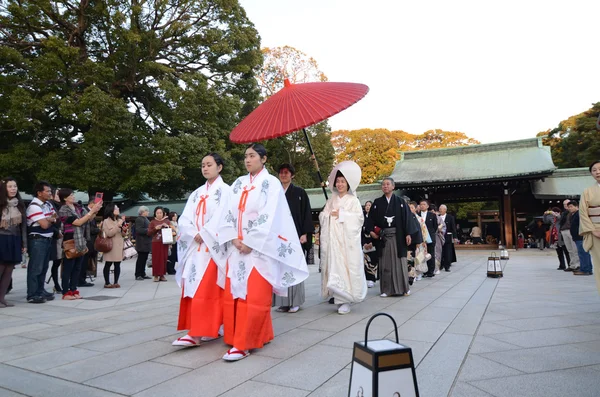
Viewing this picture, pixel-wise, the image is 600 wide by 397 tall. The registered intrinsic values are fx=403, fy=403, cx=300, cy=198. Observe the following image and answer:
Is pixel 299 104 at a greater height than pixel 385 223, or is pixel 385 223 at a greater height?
pixel 299 104

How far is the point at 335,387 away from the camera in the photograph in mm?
2660

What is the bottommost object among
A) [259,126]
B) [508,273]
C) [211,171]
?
[508,273]

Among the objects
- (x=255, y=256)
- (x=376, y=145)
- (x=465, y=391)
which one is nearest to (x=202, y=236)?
(x=255, y=256)

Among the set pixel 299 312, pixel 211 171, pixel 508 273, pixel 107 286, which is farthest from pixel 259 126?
pixel 508 273

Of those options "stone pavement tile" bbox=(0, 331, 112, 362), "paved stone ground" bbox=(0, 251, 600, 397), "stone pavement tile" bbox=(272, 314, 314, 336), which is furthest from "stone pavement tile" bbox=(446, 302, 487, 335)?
"stone pavement tile" bbox=(0, 331, 112, 362)

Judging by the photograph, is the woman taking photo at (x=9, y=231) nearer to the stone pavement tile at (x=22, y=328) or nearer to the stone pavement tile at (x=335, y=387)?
the stone pavement tile at (x=22, y=328)

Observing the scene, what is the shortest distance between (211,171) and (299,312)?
2413 mm

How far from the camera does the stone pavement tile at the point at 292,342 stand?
11.4ft

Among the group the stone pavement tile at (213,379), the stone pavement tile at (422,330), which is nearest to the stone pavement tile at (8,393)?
the stone pavement tile at (213,379)

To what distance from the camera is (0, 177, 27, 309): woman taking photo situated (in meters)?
5.91

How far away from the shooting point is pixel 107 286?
830cm

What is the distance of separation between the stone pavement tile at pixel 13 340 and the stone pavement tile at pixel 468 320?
4301mm

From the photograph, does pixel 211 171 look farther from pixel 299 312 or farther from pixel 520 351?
pixel 520 351

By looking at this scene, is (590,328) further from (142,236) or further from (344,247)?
(142,236)
